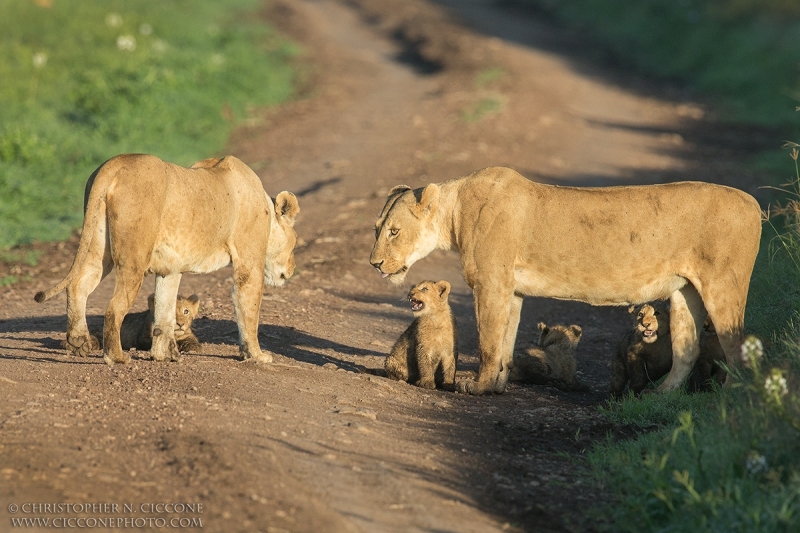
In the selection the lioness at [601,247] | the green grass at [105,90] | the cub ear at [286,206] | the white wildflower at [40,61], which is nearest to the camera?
the lioness at [601,247]

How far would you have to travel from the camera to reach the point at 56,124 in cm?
1873

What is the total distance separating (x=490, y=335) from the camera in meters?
8.42

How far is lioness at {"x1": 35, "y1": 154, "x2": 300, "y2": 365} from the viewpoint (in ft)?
25.1

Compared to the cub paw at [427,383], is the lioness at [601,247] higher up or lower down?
higher up

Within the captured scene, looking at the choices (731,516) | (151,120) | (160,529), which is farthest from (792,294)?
(151,120)

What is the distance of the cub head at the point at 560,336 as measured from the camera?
9.52m

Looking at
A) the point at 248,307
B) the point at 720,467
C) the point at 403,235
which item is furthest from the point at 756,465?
the point at 248,307

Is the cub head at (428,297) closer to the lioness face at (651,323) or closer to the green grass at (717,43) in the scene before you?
the lioness face at (651,323)

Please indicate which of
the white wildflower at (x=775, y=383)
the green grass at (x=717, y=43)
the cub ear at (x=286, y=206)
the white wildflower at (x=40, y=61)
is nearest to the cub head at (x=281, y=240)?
the cub ear at (x=286, y=206)

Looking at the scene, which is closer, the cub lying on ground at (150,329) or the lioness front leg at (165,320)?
the lioness front leg at (165,320)

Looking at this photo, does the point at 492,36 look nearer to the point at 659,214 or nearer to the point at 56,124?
the point at 56,124

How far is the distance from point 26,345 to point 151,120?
34.6ft

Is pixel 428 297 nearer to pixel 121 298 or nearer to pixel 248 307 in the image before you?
pixel 248 307

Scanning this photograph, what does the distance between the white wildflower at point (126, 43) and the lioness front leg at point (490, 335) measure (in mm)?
15983
